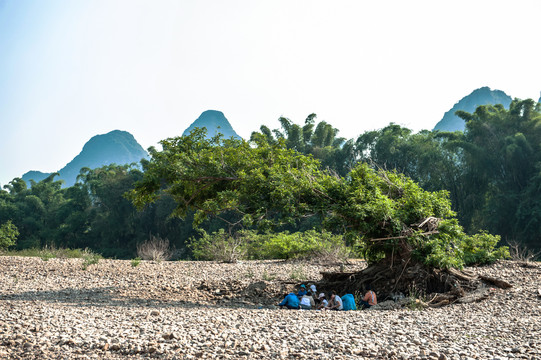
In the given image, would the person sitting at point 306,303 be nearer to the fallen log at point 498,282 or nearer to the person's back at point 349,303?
the person's back at point 349,303

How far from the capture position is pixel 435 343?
17.0ft

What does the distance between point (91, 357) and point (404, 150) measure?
32.5m

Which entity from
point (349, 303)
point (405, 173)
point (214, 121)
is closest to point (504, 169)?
point (405, 173)

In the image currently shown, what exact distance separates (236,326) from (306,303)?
297 cm

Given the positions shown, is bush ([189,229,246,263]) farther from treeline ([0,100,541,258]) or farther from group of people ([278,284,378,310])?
group of people ([278,284,378,310])

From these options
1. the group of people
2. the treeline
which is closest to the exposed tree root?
the group of people

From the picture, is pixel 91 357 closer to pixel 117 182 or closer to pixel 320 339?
pixel 320 339

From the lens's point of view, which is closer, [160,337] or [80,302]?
[160,337]

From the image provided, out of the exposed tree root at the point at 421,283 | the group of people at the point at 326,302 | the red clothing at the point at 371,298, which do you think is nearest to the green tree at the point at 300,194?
the exposed tree root at the point at 421,283

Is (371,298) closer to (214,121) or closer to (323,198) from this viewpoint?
(323,198)

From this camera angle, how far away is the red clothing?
351 inches

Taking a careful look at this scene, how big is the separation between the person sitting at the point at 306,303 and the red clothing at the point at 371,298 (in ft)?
3.68

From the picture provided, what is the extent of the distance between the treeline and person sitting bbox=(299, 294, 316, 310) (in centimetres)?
490

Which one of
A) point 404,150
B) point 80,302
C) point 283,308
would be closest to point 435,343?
point 283,308
